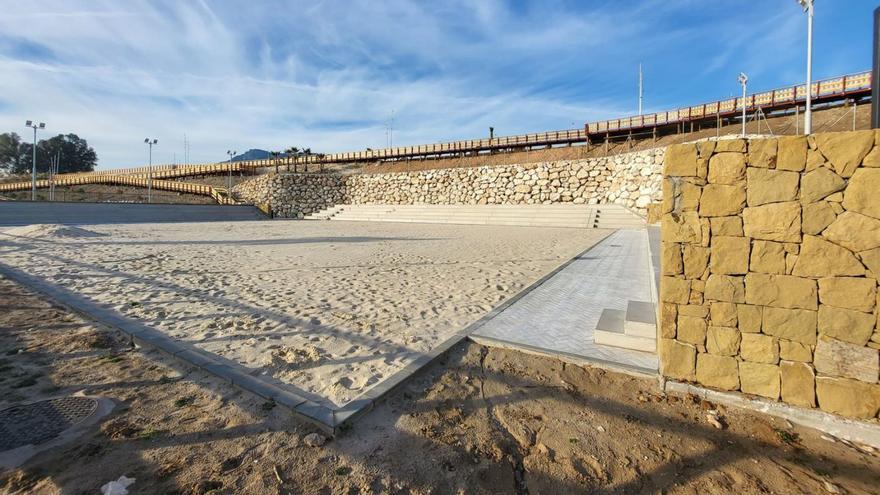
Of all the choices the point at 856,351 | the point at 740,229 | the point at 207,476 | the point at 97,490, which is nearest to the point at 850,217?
the point at 740,229

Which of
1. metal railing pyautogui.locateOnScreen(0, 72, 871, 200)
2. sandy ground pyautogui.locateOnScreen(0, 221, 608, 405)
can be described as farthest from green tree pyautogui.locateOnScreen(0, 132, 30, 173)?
sandy ground pyautogui.locateOnScreen(0, 221, 608, 405)

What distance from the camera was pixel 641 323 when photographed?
13.9 feet

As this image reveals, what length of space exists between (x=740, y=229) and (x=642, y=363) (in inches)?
61.7

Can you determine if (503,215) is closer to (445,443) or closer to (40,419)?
(445,443)

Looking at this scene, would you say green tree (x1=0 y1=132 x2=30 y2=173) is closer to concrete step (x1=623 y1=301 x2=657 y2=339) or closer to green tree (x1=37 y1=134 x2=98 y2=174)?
green tree (x1=37 y1=134 x2=98 y2=174)

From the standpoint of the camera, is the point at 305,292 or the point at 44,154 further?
the point at 44,154

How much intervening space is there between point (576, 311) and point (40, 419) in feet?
18.7

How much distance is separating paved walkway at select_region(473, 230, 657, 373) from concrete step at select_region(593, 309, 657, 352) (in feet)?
0.24

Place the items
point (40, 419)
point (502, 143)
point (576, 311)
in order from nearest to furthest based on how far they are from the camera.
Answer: point (40, 419) < point (576, 311) < point (502, 143)

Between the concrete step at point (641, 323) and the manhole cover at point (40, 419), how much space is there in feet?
16.6

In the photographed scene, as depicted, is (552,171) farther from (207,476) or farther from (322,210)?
(207,476)

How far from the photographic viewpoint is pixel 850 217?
2658 mm

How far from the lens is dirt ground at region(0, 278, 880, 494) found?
2.34 m

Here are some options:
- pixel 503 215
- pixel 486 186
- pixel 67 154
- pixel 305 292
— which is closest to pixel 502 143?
pixel 486 186
